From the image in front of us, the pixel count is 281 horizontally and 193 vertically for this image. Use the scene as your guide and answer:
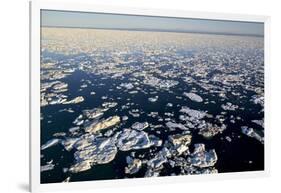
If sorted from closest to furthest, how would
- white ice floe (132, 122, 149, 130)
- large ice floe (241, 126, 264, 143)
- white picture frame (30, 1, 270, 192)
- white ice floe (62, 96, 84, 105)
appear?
white picture frame (30, 1, 270, 192)
white ice floe (62, 96, 84, 105)
white ice floe (132, 122, 149, 130)
large ice floe (241, 126, 264, 143)

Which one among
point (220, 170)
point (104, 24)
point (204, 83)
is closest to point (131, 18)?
point (104, 24)

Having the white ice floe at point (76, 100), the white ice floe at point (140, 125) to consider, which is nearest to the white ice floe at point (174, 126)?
the white ice floe at point (140, 125)

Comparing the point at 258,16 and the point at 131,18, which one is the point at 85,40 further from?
the point at 258,16

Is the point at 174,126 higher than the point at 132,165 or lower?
higher

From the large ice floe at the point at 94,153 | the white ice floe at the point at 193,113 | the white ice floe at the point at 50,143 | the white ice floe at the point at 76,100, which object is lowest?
the large ice floe at the point at 94,153

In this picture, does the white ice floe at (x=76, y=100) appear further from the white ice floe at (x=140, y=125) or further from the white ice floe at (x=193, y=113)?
the white ice floe at (x=193, y=113)

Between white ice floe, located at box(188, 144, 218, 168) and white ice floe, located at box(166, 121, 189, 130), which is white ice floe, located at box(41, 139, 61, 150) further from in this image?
white ice floe, located at box(188, 144, 218, 168)

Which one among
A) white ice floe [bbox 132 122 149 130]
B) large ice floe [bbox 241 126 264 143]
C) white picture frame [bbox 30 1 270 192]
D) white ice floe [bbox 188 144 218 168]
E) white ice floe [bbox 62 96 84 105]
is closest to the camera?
white picture frame [bbox 30 1 270 192]

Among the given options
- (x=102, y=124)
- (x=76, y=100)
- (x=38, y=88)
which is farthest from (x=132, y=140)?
(x=38, y=88)

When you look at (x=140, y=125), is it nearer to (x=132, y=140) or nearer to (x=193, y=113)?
(x=132, y=140)

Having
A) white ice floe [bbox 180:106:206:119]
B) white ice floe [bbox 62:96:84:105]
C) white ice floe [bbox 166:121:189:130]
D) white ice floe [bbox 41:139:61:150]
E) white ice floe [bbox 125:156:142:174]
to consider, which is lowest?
white ice floe [bbox 125:156:142:174]

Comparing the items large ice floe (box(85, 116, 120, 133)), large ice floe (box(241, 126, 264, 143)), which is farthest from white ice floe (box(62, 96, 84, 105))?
large ice floe (box(241, 126, 264, 143))
